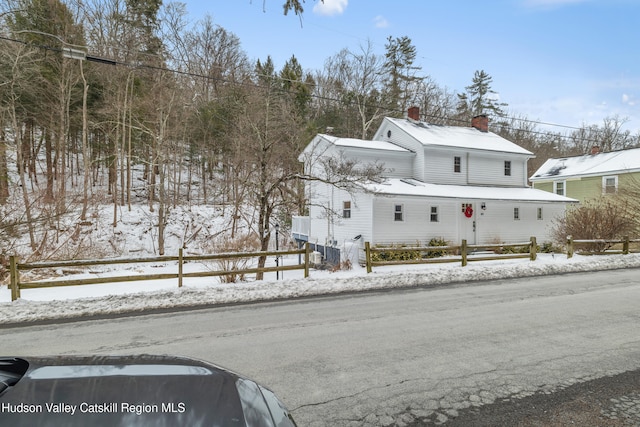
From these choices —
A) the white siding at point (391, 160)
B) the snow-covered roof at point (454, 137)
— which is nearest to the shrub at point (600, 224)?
the snow-covered roof at point (454, 137)

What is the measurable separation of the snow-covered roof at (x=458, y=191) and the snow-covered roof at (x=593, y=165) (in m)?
9.45

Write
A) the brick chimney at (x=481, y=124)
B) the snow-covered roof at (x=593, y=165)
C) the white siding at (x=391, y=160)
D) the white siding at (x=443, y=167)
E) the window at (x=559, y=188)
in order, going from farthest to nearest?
the window at (x=559, y=188) → the snow-covered roof at (x=593, y=165) → the brick chimney at (x=481, y=124) → the white siding at (x=443, y=167) → the white siding at (x=391, y=160)

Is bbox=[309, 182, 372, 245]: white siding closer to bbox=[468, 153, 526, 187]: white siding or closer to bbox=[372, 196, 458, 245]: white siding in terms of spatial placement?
bbox=[372, 196, 458, 245]: white siding

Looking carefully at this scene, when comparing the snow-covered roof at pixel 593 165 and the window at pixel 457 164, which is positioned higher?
the snow-covered roof at pixel 593 165

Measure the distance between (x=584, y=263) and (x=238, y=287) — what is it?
42.0 feet

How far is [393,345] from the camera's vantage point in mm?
5172

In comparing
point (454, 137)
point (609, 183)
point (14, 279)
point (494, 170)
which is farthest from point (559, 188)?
point (14, 279)

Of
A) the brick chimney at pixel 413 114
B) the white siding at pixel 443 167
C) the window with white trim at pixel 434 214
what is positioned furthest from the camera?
the brick chimney at pixel 413 114

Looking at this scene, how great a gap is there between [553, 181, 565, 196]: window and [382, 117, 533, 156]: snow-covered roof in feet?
35.6

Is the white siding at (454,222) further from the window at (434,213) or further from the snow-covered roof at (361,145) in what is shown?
the snow-covered roof at (361,145)

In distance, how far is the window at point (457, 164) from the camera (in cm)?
2172

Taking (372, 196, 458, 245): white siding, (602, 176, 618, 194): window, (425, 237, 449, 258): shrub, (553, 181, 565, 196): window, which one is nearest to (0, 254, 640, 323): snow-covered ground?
(425, 237, 449, 258): shrub

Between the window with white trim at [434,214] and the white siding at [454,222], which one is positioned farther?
the window with white trim at [434,214]

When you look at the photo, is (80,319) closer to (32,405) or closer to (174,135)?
(32,405)
